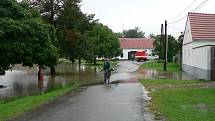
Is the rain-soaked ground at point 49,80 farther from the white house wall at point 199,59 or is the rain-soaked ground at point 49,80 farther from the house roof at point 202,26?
the house roof at point 202,26

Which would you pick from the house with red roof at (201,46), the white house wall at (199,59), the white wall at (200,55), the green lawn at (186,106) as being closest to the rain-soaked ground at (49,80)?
the white house wall at (199,59)

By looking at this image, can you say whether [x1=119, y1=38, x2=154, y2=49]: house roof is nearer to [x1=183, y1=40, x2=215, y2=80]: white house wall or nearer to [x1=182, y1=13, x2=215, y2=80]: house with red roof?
[x1=182, y1=13, x2=215, y2=80]: house with red roof

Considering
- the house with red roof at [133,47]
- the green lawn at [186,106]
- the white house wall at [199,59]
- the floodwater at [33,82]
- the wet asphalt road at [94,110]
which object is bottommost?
the floodwater at [33,82]

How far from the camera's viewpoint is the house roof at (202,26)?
39069 mm

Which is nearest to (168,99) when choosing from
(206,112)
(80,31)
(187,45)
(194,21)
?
(206,112)

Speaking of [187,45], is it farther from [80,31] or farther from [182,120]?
[182,120]

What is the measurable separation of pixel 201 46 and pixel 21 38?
13341mm

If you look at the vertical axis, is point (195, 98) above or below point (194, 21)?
below

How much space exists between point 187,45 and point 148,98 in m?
26.8

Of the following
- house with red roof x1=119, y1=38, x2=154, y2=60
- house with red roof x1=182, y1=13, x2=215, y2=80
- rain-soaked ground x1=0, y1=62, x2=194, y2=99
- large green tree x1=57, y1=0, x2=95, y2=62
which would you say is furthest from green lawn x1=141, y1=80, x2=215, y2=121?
house with red roof x1=119, y1=38, x2=154, y2=60

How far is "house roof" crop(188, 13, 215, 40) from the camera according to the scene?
39.1 metres

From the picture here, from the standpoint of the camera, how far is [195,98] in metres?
18.3

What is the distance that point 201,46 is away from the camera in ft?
110

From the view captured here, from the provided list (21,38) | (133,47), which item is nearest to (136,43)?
(133,47)
